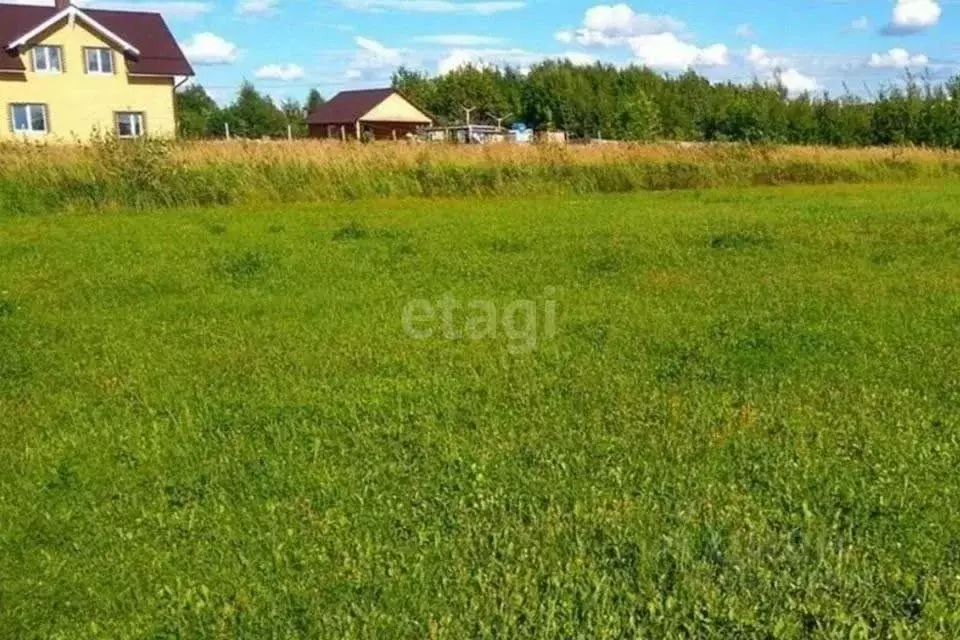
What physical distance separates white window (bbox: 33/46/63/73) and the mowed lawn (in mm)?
35662

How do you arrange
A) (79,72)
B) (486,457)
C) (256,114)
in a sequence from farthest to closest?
(256,114) → (79,72) → (486,457)

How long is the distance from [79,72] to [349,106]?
19079mm

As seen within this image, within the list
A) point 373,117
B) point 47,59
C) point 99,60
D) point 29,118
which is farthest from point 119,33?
point 373,117

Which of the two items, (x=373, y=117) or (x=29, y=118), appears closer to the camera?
(x=29, y=118)

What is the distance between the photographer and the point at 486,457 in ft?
15.4

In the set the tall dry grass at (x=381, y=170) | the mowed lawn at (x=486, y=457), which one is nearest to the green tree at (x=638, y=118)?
the tall dry grass at (x=381, y=170)

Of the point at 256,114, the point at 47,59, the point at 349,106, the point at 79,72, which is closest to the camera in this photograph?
the point at 47,59

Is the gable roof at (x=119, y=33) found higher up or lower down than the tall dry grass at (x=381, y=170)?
higher up

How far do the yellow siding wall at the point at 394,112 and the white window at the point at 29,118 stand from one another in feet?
60.9

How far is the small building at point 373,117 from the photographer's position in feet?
181

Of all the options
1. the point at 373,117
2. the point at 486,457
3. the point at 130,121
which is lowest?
the point at 486,457

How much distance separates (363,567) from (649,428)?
201cm

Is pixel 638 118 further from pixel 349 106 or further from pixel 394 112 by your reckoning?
pixel 349 106

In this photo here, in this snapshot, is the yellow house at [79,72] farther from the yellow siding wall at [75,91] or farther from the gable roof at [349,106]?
the gable roof at [349,106]
